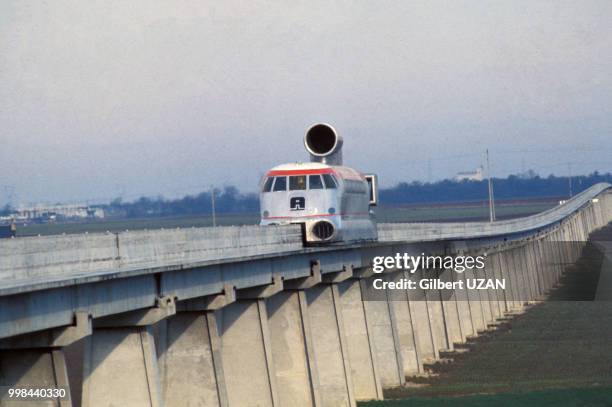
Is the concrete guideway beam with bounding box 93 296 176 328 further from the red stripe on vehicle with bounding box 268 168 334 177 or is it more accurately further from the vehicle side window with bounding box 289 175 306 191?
the red stripe on vehicle with bounding box 268 168 334 177

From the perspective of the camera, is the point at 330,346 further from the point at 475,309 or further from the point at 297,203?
the point at 475,309

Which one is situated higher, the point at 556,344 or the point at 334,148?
the point at 334,148

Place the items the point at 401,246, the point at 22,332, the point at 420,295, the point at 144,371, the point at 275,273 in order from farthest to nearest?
the point at 420,295 < the point at 401,246 < the point at 275,273 < the point at 144,371 < the point at 22,332

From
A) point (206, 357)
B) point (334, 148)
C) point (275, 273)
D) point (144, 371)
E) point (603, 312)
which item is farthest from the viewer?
point (603, 312)

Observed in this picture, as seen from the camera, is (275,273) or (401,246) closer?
(275,273)

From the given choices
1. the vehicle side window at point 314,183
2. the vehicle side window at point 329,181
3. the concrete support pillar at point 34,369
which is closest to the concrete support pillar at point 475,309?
the vehicle side window at point 329,181

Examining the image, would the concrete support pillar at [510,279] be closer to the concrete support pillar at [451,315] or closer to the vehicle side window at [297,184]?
the concrete support pillar at [451,315]

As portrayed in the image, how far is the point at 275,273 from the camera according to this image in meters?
36.1

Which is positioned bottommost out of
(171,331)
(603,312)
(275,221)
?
(603,312)

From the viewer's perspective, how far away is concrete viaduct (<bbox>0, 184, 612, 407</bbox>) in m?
22.5

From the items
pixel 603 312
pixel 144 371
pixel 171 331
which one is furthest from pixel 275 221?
pixel 603 312

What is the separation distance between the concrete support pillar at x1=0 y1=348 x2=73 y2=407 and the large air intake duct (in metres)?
27.3

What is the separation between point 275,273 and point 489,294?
1951 inches

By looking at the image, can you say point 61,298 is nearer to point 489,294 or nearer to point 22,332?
point 22,332
